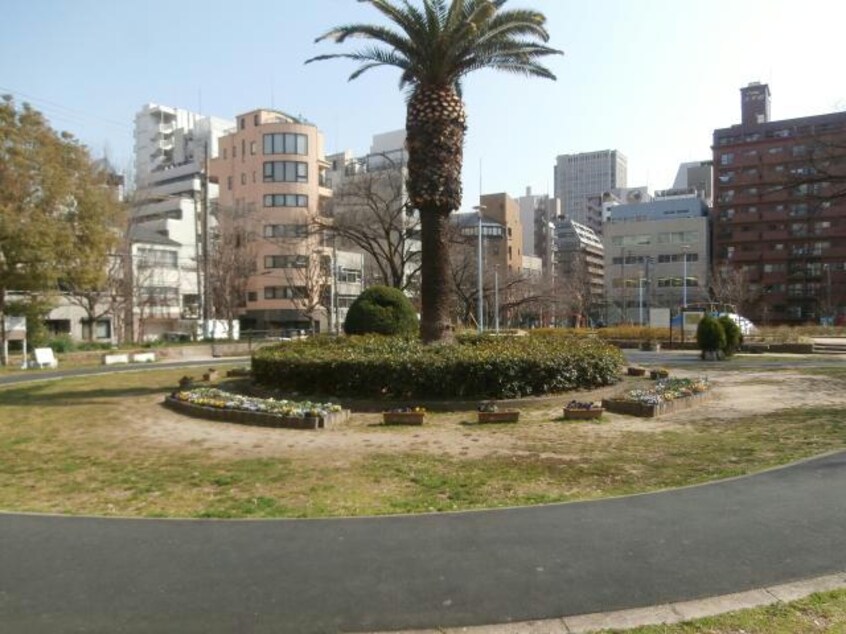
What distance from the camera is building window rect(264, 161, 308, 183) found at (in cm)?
6469

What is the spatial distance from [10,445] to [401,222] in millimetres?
31468

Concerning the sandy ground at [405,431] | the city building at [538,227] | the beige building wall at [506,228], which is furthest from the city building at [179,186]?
the city building at [538,227]

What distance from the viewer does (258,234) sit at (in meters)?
61.6

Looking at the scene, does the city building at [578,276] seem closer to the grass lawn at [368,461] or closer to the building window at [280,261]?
the building window at [280,261]

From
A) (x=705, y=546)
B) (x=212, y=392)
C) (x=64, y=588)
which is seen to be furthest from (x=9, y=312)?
(x=705, y=546)

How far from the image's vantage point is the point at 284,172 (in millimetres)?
64688

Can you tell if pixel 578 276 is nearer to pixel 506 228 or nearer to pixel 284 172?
pixel 506 228

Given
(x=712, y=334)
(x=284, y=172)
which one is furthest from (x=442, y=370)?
(x=284, y=172)

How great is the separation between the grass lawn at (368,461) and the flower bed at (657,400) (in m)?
0.50

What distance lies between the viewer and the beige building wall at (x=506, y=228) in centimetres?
9659

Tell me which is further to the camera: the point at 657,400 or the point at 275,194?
the point at 275,194

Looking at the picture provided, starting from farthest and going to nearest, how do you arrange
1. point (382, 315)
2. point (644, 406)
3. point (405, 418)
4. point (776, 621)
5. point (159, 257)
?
point (159, 257), point (382, 315), point (644, 406), point (405, 418), point (776, 621)

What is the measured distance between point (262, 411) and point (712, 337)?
20.8m

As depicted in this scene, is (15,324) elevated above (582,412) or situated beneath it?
elevated above
